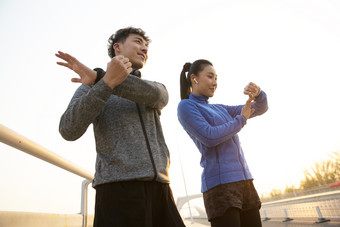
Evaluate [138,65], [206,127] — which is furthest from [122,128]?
[206,127]

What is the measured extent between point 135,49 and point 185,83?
2.52 ft

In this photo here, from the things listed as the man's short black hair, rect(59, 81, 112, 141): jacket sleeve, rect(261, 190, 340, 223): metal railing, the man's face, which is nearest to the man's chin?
the man's face

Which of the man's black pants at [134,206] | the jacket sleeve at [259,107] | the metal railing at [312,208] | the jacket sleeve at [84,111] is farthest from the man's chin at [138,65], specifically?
the metal railing at [312,208]

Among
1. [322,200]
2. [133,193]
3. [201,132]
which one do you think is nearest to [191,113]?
[201,132]

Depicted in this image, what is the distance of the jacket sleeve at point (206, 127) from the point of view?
155 cm

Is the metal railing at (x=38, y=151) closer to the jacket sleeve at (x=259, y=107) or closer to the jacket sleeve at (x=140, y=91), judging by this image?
the jacket sleeve at (x=140, y=91)

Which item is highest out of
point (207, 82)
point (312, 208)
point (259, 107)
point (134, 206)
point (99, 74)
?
point (207, 82)

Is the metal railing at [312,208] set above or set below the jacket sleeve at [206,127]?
below

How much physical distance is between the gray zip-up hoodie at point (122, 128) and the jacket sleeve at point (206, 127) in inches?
13.1

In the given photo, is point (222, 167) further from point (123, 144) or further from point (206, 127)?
point (123, 144)

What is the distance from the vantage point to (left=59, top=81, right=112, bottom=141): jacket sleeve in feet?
3.40

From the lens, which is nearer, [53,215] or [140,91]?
[140,91]

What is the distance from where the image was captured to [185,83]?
2199mm

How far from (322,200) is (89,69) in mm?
5513
